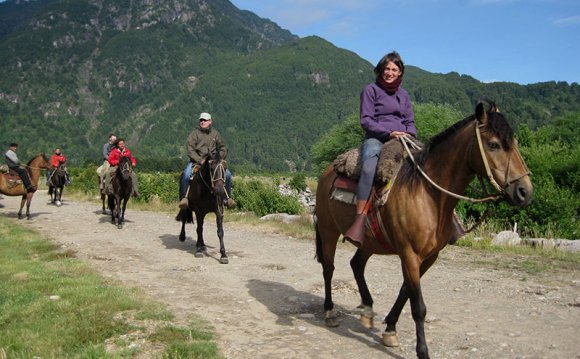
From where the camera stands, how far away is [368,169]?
5395mm

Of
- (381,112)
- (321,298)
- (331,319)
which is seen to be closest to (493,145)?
(381,112)

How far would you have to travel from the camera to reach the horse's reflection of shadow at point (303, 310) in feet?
19.1

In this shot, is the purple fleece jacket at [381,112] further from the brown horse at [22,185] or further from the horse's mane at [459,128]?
the brown horse at [22,185]

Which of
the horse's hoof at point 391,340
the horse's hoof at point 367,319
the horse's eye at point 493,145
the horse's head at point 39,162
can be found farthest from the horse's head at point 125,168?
the horse's eye at point 493,145

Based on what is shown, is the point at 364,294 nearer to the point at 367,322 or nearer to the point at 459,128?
the point at 367,322

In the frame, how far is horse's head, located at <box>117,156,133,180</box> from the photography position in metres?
16.0

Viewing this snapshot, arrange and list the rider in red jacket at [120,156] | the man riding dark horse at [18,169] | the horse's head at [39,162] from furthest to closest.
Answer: the horse's head at [39,162], the man riding dark horse at [18,169], the rider in red jacket at [120,156]

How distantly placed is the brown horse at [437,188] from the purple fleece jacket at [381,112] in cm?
58

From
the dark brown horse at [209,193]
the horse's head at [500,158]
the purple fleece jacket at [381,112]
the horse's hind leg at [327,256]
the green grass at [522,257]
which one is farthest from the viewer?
the dark brown horse at [209,193]

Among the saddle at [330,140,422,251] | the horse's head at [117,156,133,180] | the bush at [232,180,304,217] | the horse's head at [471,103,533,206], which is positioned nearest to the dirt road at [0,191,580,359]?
the saddle at [330,140,422,251]

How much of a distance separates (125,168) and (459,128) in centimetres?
1342

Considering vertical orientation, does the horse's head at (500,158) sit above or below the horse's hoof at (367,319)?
above

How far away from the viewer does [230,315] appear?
6570mm

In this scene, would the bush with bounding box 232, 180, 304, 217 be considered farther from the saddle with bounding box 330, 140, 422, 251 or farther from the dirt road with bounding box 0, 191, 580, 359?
the saddle with bounding box 330, 140, 422, 251
